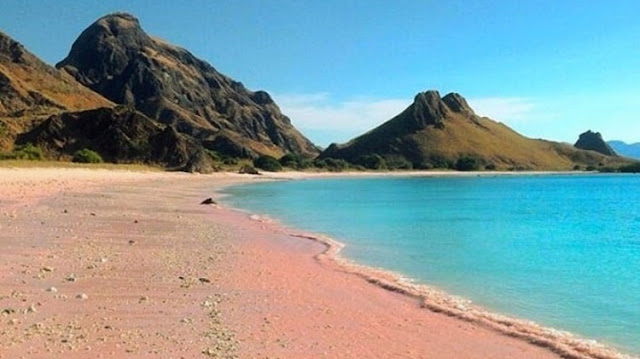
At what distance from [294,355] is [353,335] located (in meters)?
1.66

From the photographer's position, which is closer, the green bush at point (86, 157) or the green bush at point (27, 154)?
the green bush at point (27, 154)

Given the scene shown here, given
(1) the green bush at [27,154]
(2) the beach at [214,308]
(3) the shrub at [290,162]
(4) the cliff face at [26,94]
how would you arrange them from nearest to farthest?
1. (2) the beach at [214,308]
2. (1) the green bush at [27,154]
3. (4) the cliff face at [26,94]
4. (3) the shrub at [290,162]

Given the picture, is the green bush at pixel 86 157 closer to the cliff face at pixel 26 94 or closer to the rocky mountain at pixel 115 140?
the rocky mountain at pixel 115 140

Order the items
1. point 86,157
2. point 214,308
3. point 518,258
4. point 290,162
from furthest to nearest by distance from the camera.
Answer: point 290,162, point 86,157, point 518,258, point 214,308

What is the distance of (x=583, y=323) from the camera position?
12.3 meters

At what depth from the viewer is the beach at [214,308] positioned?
918cm

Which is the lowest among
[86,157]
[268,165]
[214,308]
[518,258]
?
[518,258]

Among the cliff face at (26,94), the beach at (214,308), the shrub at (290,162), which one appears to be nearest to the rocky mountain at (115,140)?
the cliff face at (26,94)

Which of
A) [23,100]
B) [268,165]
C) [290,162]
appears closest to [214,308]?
[268,165]

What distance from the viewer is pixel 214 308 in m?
11.6

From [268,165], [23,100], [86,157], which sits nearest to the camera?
[86,157]

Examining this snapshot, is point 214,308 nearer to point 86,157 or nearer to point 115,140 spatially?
point 86,157

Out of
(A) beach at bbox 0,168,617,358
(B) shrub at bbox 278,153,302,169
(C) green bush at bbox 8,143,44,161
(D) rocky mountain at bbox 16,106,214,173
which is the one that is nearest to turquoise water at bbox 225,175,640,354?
(A) beach at bbox 0,168,617,358

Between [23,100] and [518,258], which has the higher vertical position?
[23,100]
